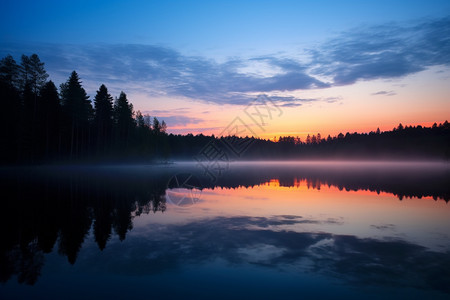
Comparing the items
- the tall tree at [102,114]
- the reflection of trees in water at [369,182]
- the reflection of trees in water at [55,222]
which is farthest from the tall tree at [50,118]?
the reflection of trees in water at [55,222]

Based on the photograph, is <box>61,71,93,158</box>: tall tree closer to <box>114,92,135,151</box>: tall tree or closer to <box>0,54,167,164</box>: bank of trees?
<box>0,54,167,164</box>: bank of trees

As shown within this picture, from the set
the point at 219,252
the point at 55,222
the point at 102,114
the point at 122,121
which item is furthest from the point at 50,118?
the point at 219,252

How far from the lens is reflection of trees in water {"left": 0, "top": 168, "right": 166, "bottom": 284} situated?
297 inches

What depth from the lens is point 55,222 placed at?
444 inches

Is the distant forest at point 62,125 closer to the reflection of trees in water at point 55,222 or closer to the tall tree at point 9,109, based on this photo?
the tall tree at point 9,109

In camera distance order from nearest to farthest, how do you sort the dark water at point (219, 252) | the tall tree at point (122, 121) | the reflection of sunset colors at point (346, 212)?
the dark water at point (219, 252) → the reflection of sunset colors at point (346, 212) → the tall tree at point (122, 121)

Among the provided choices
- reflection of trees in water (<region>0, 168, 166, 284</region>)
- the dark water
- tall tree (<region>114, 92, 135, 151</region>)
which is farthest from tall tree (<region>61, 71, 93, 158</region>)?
the dark water

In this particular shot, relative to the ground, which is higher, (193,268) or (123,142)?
(123,142)

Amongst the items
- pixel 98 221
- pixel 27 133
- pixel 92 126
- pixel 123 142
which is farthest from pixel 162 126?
pixel 98 221

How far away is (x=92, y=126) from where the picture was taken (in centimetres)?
6838

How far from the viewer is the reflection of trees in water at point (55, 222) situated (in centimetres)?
754

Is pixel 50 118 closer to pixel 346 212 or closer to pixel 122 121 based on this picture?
pixel 122 121

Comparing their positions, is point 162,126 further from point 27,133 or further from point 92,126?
point 27,133

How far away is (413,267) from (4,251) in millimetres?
11877
